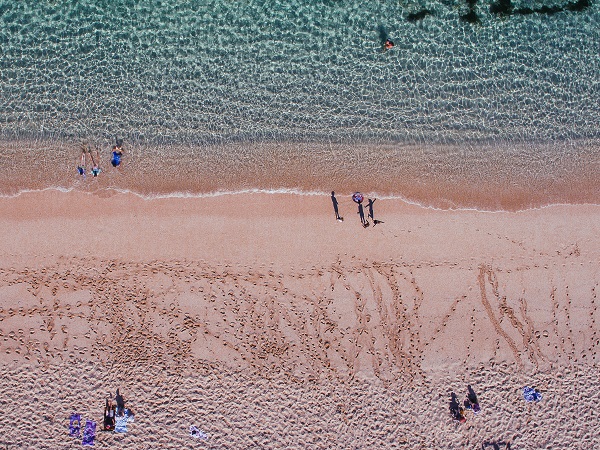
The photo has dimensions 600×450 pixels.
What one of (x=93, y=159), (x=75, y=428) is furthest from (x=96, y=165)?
(x=75, y=428)

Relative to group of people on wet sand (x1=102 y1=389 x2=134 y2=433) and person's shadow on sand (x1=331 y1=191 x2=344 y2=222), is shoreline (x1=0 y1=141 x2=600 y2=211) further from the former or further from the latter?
group of people on wet sand (x1=102 y1=389 x2=134 y2=433)

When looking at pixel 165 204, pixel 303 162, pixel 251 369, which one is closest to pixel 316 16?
pixel 303 162

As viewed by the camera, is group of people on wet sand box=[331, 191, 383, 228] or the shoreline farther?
the shoreline

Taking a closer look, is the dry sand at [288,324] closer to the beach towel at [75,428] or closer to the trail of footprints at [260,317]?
the trail of footprints at [260,317]

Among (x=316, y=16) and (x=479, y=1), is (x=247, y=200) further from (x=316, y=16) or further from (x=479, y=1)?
(x=479, y=1)

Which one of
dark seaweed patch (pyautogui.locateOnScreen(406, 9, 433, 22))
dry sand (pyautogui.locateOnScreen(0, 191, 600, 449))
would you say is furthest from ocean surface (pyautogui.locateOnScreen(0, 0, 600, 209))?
dry sand (pyautogui.locateOnScreen(0, 191, 600, 449))

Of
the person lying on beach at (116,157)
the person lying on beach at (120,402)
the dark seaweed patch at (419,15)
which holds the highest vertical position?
the dark seaweed patch at (419,15)

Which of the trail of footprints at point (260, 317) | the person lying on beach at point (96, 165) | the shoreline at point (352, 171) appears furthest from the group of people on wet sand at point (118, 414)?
the person lying on beach at point (96, 165)
